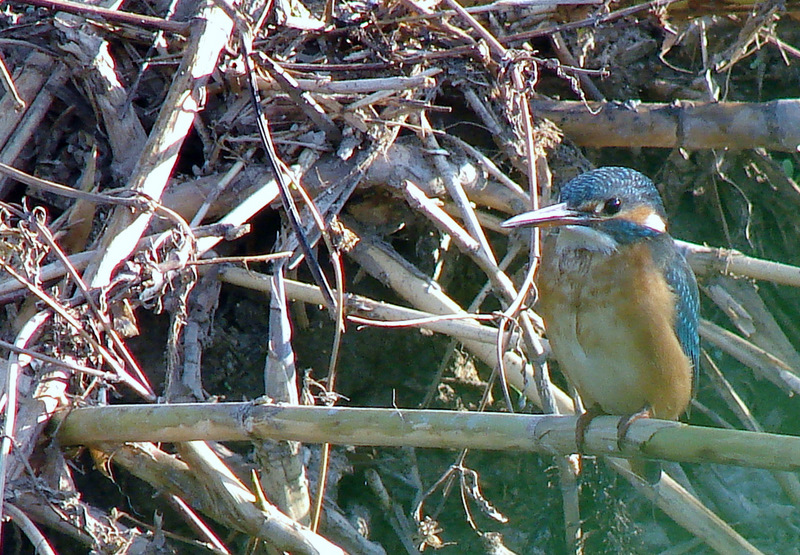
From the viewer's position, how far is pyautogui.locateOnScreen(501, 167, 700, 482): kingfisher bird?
7.50 ft

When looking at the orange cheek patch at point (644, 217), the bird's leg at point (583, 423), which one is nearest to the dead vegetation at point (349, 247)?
the bird's leg at point (583, 423)

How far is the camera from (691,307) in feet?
8.23

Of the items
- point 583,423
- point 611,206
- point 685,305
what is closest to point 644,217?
point 611,206

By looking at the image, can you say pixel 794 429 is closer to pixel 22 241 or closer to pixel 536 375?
pixel 536 375

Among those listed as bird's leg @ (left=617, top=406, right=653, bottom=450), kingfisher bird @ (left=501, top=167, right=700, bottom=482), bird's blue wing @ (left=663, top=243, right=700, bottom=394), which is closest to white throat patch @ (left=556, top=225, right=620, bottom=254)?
kingfisher bird @ (left=501, top=167, right=700, bottom=482)

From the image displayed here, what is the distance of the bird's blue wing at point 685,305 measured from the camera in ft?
7.88

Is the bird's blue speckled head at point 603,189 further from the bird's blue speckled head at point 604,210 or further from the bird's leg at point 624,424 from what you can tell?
the bird's leg at point 624,424

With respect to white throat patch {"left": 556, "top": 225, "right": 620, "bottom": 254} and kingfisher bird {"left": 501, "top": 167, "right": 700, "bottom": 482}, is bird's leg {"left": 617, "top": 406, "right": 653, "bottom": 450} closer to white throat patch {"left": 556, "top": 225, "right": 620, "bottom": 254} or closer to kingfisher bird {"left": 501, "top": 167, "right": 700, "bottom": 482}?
kingfisher bird {"left": 501, "top": 167, "right": 700, "bottom": 482}

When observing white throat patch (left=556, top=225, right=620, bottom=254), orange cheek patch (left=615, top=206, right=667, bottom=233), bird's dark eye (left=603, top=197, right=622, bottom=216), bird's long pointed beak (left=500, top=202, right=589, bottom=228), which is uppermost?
bird's long pointed beak (left=500, top=202, right=589, bottom=228)

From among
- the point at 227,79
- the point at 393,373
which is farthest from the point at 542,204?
the point at 227,79

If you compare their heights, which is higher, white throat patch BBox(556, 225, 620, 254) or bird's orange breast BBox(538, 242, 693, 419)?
white throat patch BBox(556, 225, 620, 254)

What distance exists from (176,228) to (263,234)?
61cm

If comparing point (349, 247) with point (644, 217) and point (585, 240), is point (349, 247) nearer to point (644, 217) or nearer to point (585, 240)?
point (585, 240)

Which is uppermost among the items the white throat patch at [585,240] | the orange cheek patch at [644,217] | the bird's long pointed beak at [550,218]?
the bird's long pointed beak at [550,218]
